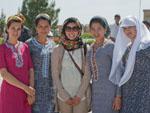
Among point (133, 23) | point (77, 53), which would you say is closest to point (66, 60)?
point (77, 53)

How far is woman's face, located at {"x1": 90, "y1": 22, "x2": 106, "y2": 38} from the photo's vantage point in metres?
6.29

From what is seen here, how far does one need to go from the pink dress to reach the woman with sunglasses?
14.9 inches

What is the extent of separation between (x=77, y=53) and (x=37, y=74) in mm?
620

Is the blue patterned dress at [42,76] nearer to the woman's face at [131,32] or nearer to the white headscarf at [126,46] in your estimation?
the white headscarf at [126,46]

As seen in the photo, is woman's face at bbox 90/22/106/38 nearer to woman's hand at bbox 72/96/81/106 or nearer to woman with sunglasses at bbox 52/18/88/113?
woman with sunglasses at bbox 52/18/88/113

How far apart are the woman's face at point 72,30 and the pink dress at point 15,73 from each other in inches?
23.4

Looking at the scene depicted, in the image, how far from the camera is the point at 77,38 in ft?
21.0

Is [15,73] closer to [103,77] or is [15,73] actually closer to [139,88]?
[103,77]

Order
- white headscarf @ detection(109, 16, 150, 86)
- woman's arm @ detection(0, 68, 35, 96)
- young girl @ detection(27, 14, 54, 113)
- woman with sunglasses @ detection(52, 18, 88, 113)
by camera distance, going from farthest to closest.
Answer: young girl @ detection(27, 14, 54, 113), woman with sunglasses @ detection(52, 18, 88, 113), woman's arm @ detection(0, 68, 35, 96), white headscarf @ detection(109, 16, 150, 86)

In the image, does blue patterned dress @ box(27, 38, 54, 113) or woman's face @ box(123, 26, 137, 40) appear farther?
blue patterned dress @ box(27, 38, 54, 113)

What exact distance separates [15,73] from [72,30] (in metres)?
0.92

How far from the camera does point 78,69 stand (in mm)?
6418

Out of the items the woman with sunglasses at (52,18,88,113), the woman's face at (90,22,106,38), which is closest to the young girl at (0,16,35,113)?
the woman with sunglasses at (52,18,88,113)

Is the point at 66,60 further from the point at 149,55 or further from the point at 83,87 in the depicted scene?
the point at 149,55
